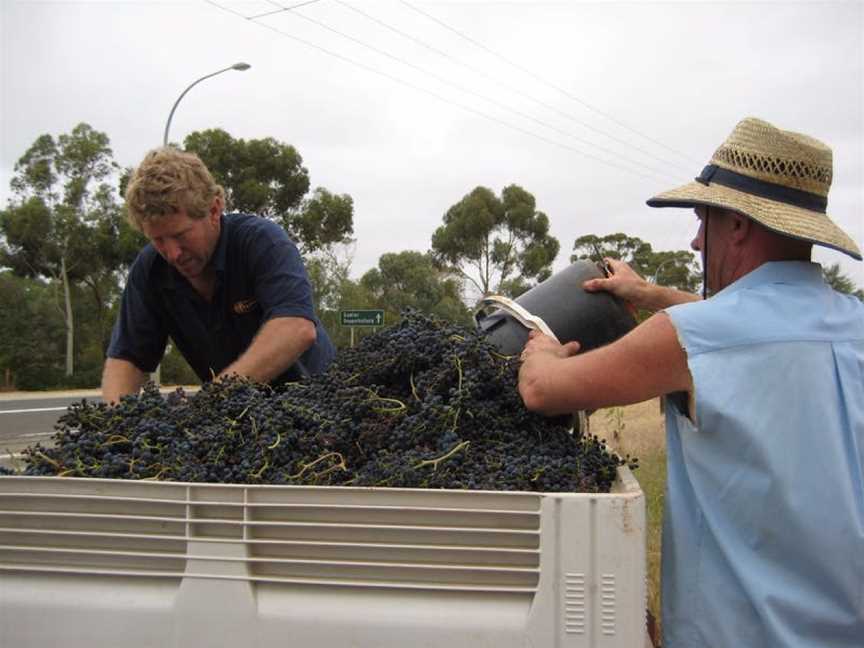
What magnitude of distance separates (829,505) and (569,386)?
526mm

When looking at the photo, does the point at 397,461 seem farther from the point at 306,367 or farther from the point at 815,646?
the point at 306,367

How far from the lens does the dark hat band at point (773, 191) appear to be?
5.32 feet

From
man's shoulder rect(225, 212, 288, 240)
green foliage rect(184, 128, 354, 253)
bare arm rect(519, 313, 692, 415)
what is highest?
green foliage rect(184, 128, 354, 253)

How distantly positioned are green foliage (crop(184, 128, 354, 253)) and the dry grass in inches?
684

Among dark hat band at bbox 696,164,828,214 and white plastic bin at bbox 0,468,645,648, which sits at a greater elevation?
dark hat band at bbox 696,164,828,214

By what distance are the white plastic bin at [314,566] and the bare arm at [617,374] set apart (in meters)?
0.20

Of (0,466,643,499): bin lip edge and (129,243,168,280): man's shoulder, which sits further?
(129,243,168,280): man's shoulder

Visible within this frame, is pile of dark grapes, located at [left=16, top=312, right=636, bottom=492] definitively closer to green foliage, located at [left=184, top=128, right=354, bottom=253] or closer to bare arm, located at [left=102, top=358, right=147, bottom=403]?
bare arm, located at [left=102, top=358, right=147, bottom=403]

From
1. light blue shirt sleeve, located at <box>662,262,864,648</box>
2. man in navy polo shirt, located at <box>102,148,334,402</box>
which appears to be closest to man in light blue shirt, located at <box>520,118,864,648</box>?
light blue shirt sleeve, located at <box>662,262,864,648</box>

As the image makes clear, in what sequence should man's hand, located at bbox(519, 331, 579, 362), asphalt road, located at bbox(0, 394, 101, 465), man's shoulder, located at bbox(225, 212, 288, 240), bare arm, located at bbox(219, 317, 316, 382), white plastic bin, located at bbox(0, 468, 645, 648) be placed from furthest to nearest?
asphalt road, located at bbox(0, 394, 101, 465)
man's shoulder, located at bbox(225, 212, 288, 240)
bare arm, located at bbox(219, 317, 316, 382)
man's hand, located at bbox(519, 331, 579, 362)
white plastic bin, located at bbox(0, 468, 645, 648)

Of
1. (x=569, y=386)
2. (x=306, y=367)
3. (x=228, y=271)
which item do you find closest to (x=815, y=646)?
(x=569, y=386)

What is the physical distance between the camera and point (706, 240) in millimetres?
1727

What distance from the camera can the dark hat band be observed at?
5.32 feet

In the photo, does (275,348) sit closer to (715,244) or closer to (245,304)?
(245,304)
